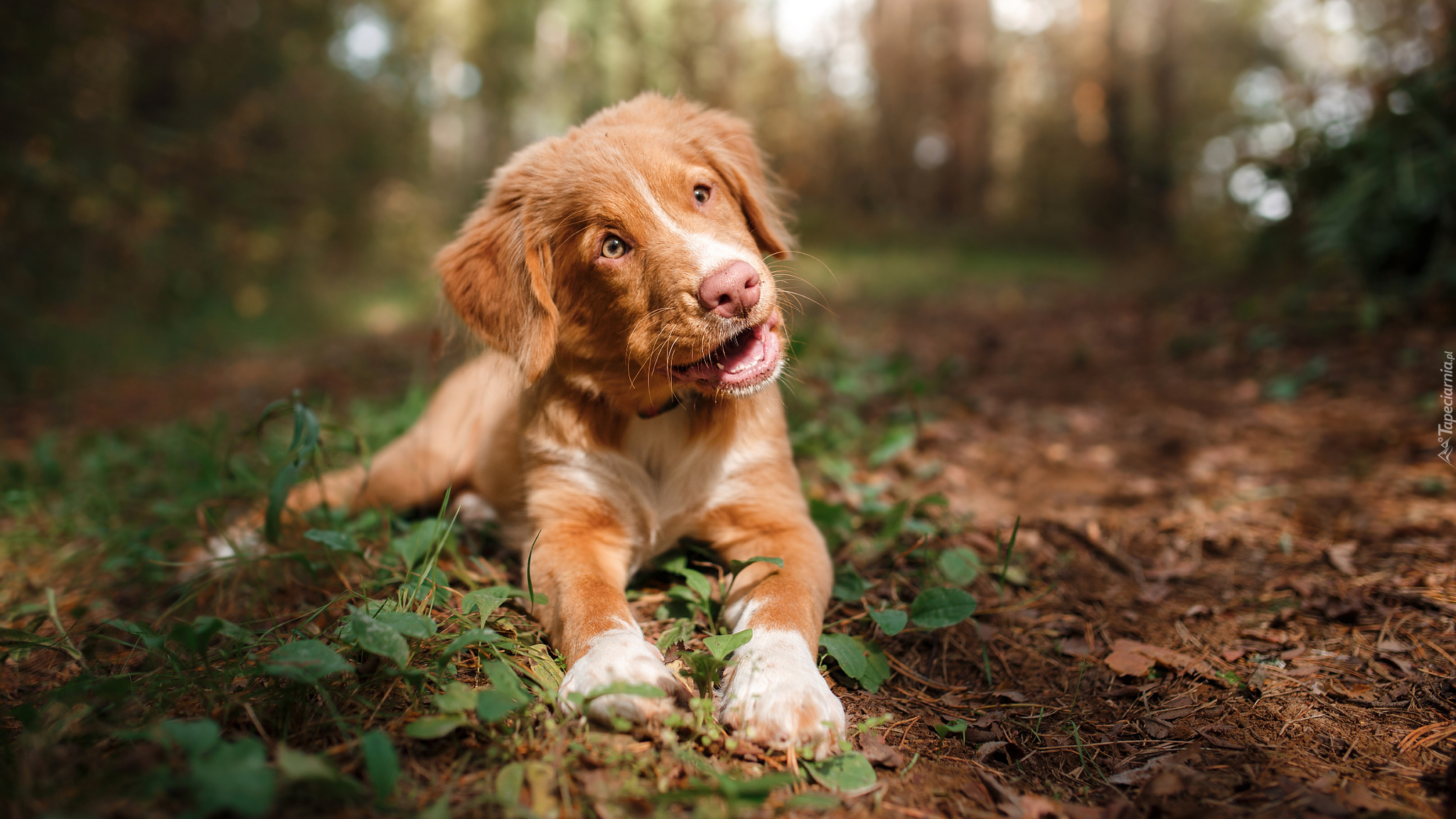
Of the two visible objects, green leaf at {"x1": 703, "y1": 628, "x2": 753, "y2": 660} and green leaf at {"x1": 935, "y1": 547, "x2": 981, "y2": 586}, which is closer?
green leaf at {"x1": 703, "y1": 628, "x2": 753, "y2": 660}

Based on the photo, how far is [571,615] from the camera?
2.10m

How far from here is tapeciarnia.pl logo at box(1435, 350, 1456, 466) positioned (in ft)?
11.2

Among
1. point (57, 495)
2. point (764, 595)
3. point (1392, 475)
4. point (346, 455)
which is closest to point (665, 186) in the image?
point (764, 595)

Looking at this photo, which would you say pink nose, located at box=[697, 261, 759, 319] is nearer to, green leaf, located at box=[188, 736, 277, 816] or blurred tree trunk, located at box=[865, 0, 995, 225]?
green leaf, located at box=[188, 736, 277, 816]

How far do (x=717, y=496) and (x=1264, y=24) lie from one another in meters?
29.2

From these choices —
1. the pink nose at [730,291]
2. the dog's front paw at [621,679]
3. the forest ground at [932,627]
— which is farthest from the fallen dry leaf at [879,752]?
the pink nose at [730,291]

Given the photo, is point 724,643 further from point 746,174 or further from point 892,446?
point 892,446

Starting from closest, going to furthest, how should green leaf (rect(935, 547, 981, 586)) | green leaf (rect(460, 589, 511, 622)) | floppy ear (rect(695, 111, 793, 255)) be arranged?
1. green leaf (rect(460, 589, 511, 622))
2. green leaf (rect(935, 547, 981, 586))
3. floppy ear (rect(695, 111, 793, 255))

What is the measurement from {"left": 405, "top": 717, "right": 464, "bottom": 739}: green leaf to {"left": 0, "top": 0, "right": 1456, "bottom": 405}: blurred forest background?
228 centimetres

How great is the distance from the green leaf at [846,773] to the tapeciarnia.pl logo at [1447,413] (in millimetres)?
3310

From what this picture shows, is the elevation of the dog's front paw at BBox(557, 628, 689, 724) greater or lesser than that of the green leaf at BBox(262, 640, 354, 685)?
lesser

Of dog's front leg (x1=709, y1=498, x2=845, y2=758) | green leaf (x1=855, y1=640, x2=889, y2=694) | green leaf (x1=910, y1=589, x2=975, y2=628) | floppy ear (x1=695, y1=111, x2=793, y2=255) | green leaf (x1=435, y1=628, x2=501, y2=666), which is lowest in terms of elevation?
green leaf (x1=855, y1=640, x2=889, y2=694)

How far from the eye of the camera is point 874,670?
2.13 metres

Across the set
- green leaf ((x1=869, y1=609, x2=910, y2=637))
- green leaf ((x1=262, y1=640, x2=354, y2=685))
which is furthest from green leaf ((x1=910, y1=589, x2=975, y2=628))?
green leaf ((x1=262, y1=640, x2=354, y2=685))
